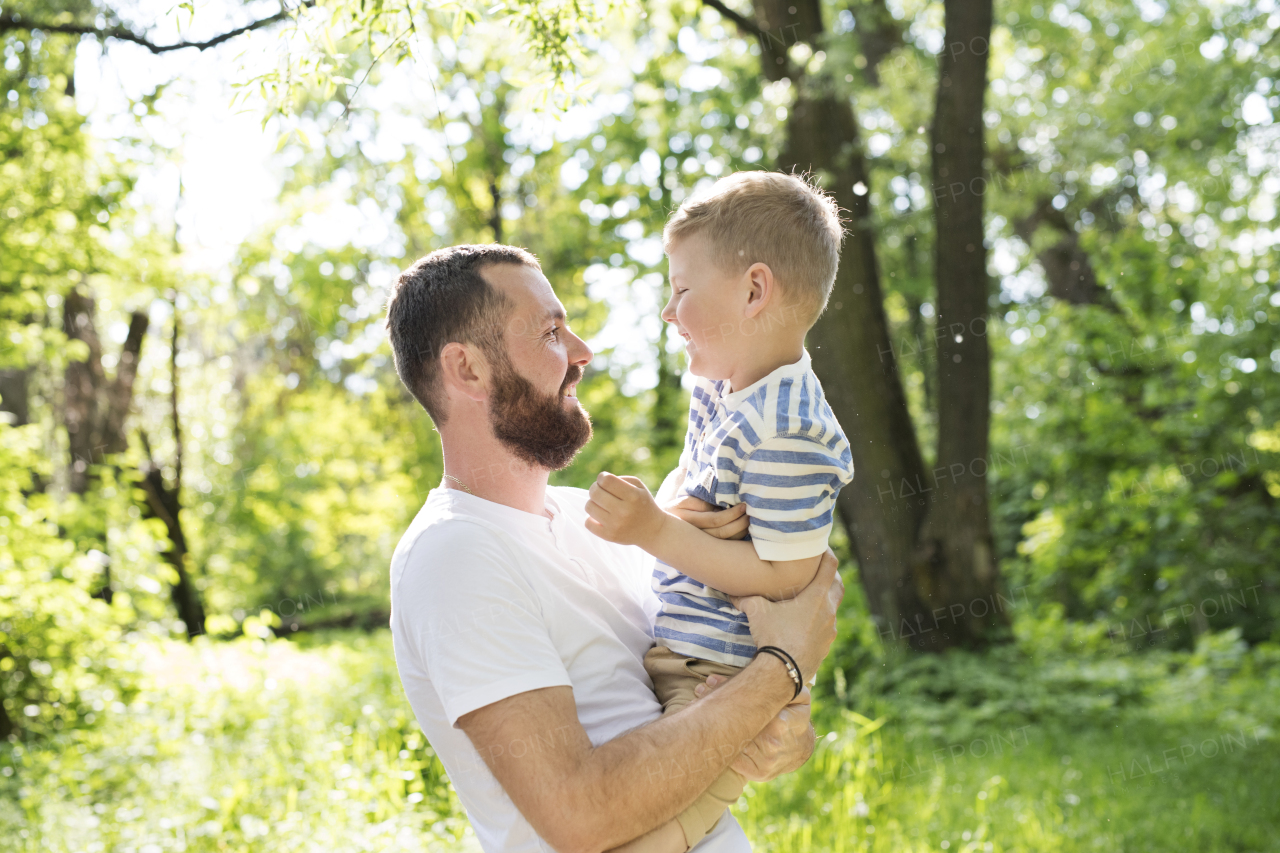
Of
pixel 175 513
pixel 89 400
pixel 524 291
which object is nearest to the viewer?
pixel 524 291

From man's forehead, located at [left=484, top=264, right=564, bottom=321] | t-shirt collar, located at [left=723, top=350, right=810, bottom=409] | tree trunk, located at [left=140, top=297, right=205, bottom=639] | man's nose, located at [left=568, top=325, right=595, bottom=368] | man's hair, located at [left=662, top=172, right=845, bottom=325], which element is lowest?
tree trunk, located at [left=140, top=297, right=205, bottom=639]

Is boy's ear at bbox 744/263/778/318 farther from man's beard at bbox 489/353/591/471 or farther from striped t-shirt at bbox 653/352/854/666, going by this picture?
man's beard at bbox 489/353/591/471

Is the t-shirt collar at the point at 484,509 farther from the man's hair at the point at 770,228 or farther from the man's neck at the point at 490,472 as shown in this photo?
the man's hair at the point at 770,228

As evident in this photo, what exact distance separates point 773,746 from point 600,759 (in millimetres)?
367

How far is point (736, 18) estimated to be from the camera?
5.94 metres

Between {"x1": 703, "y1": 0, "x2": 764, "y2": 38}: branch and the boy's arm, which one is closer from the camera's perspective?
the boy's arm

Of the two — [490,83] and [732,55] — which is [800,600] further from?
[490,83]

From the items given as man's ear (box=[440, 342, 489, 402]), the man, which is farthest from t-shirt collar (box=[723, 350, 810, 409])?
man's ear (box=[440, 342, 489, 402])

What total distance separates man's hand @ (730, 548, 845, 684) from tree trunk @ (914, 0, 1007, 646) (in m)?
5.00

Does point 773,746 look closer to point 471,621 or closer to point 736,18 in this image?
point 471,621

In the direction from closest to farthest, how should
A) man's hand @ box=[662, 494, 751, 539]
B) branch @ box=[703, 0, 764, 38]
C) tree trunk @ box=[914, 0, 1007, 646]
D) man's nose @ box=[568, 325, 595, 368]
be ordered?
man's hand @ box=[662, 494, 751, 539] → man's nose @ box=[568, 325, 595, 368] → branch @ box=[703, 0, 764, 38] → tree trunk @ box=[914, 0, 1007, 646]

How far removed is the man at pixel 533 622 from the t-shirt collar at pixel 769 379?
0.24 metres

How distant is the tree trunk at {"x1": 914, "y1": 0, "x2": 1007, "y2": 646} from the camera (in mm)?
5941

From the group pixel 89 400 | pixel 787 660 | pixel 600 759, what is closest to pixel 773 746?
pixel 787 660
